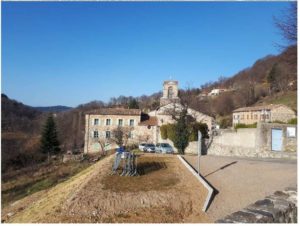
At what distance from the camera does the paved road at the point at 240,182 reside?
10141 mm

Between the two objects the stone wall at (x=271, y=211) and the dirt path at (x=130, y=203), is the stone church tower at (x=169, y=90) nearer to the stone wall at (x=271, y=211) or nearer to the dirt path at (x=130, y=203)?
the dirt path at (x=130, y=203)

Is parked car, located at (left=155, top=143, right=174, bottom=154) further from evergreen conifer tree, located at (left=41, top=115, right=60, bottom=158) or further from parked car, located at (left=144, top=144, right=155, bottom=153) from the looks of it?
evergreen conifer tree, located at (left=41, top=115, right=60, bottom=158)

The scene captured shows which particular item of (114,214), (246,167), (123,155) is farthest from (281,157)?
(114,214)

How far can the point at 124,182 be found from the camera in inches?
528

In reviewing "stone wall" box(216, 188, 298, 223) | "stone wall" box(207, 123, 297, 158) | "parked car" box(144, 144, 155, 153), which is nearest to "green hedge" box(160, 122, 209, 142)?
"stone wall" box(207, 123, 297, 158)

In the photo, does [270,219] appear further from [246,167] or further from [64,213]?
[246,167]

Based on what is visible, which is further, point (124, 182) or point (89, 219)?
point (124, 182)

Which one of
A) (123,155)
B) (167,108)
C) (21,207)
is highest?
(167,108)

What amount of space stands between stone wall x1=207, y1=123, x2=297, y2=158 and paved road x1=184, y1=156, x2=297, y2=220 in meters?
5.52

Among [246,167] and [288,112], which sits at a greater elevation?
[288,112]

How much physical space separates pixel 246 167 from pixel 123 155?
6855mm

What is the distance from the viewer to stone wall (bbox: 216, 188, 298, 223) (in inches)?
165

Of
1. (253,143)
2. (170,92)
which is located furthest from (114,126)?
(253,143)

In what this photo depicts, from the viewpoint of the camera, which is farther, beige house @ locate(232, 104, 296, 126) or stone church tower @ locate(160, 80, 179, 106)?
stone church tower @ locate(160, 80, 179, 106)
